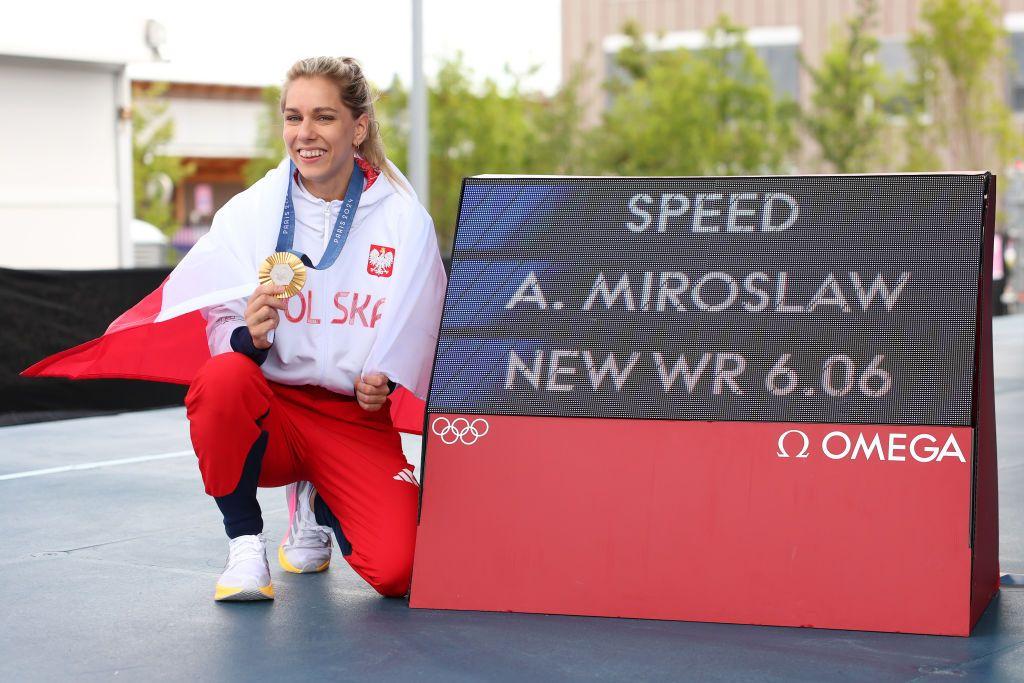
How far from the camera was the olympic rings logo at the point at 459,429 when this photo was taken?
4.36 metres

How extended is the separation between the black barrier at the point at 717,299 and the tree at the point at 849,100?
29.3 m

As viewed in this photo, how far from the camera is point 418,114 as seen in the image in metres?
18.1

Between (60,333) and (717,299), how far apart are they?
291 inches

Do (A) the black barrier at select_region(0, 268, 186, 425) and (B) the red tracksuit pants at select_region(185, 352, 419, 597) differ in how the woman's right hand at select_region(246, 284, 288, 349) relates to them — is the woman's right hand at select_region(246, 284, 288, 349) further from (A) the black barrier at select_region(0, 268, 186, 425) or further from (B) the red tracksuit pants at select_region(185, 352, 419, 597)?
(A) the black barrier at select_region(0, 268, 186, 425)

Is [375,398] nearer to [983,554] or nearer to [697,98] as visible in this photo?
[983,554]

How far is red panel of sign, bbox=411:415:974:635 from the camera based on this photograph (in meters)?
4.02

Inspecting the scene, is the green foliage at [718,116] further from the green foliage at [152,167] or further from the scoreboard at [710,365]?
the scoreboard at [710,365]

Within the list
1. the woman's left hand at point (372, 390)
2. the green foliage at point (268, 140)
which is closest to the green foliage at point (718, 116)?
the green foliage at point (268, 140)

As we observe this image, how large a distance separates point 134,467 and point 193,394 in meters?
3.63

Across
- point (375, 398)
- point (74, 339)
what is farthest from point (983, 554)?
point (74, 339)

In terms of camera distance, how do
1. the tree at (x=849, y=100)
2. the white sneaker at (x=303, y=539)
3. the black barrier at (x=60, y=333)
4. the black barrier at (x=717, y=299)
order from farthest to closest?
the tree at (x=849, y=100) < the black barrier at (x=60, y=333) < the white sneaker at (x=303, y=539) < the black barrier at (x=717, y=299)

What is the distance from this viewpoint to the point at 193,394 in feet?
14.2

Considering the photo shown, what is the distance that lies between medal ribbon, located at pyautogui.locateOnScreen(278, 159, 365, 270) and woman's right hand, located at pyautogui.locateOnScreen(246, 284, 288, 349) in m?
0.17

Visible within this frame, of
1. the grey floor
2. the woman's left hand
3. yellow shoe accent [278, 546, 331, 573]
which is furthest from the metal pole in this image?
the woman's left hand
